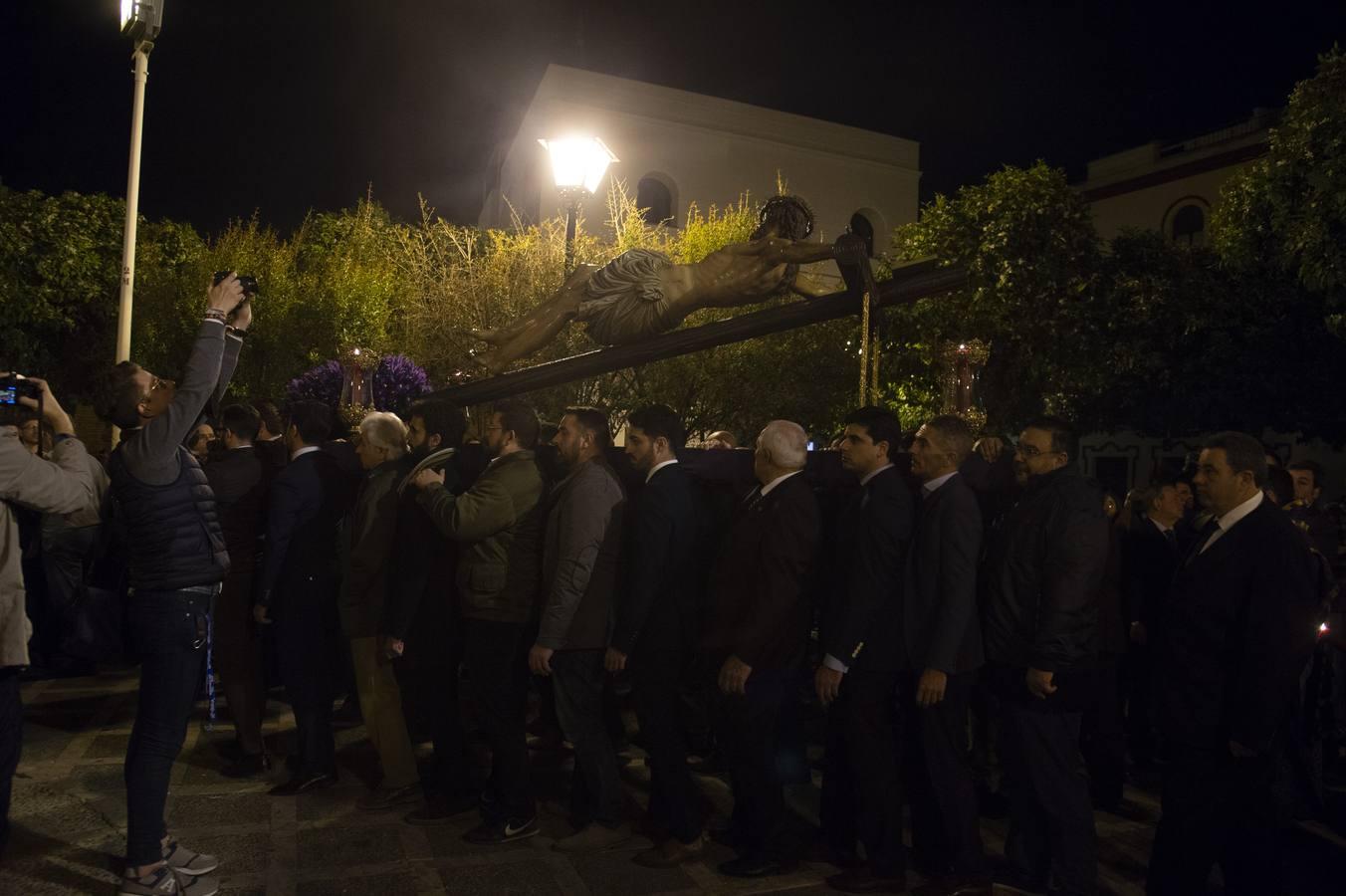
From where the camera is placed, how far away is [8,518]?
3777 millimetres

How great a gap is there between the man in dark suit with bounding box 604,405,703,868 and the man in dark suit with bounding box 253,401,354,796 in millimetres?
1883

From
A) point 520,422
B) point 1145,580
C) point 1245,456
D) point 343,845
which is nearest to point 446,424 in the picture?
point 520,422

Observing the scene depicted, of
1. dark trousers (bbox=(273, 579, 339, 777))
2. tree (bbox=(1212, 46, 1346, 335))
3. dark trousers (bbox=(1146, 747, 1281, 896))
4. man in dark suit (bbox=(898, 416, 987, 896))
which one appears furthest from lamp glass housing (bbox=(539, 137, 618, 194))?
tree (bbox=(1212, 46, 1346, 335))

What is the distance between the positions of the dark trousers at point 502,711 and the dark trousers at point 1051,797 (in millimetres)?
2249

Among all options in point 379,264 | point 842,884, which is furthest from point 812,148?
point 842,884

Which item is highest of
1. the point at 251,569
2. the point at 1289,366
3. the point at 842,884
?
the point at 1289,366

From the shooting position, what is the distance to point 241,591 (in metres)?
5.79

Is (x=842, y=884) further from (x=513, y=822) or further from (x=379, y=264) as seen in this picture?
(x=379, y=264)

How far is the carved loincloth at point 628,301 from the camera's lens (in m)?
5.67

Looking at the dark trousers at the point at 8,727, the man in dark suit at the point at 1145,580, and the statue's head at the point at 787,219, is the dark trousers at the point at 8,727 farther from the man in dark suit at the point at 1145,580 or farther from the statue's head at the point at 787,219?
the man in dark suit at the point at 1145,580

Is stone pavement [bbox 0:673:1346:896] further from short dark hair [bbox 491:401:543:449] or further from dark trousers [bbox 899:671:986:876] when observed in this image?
short dark hair [bbox 491:401:543:449]

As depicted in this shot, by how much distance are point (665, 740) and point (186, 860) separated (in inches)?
82.3

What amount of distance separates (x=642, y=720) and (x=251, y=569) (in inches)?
108

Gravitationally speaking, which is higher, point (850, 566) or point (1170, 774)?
point (850, 566)
